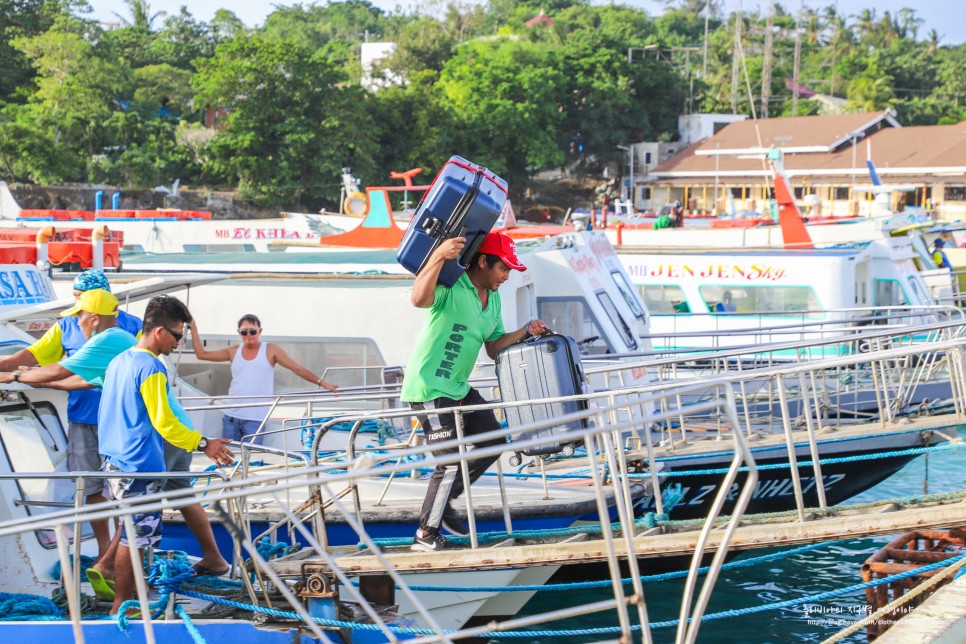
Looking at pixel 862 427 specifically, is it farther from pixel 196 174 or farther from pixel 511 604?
pixel 196 174

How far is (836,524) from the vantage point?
5168 mm

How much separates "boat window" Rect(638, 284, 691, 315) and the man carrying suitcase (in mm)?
11800

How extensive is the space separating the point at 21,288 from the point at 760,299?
12.0 meters

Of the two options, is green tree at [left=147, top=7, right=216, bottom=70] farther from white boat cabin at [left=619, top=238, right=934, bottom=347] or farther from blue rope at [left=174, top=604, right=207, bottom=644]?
blue rope at [left=174, top=604, right=207, bottom=644]

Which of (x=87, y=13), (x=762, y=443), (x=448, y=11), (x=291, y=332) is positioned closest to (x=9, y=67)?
(x=87, y=13)

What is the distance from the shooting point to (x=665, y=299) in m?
17.7

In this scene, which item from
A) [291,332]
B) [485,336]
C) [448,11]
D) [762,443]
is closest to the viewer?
[485,336]

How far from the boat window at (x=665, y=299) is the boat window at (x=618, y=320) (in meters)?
5.16

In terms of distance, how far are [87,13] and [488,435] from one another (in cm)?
6079

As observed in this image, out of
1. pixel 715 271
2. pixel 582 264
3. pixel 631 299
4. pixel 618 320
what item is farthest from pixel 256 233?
pixel 618 320

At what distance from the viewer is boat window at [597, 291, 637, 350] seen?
12.0 m

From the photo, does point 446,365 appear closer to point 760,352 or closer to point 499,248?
point 499,248

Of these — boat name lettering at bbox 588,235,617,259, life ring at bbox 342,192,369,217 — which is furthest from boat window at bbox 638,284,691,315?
life ring at bbox 342,192,369,217

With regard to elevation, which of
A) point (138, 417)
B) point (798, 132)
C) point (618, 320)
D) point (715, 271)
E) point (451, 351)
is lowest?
point (138, 417)
